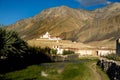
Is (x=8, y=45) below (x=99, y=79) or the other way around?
the other way around

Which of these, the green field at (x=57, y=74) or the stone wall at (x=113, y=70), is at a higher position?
the stone wall at (x=113, y=70)

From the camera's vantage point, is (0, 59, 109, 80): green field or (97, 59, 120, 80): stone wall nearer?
(97, 59, 120, 80): stone wall

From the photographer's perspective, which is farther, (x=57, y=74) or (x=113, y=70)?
(x=57, y=74)

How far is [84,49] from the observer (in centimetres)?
16688

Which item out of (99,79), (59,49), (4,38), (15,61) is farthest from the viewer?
(59,49)

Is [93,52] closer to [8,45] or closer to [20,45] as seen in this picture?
[20,45]

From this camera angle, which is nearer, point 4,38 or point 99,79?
point 99,79

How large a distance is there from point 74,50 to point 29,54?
57.0 m

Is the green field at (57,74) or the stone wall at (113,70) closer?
the stone wall at (113,70)

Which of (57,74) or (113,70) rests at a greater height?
(113,70)

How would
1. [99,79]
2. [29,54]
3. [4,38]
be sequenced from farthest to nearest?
[29,54]
[4,38]
[99,79]

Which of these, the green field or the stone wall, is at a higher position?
the stone wall

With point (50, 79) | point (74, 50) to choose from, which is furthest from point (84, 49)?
point (50, 79)

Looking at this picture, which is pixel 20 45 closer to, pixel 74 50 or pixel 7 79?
pixel 7 79
